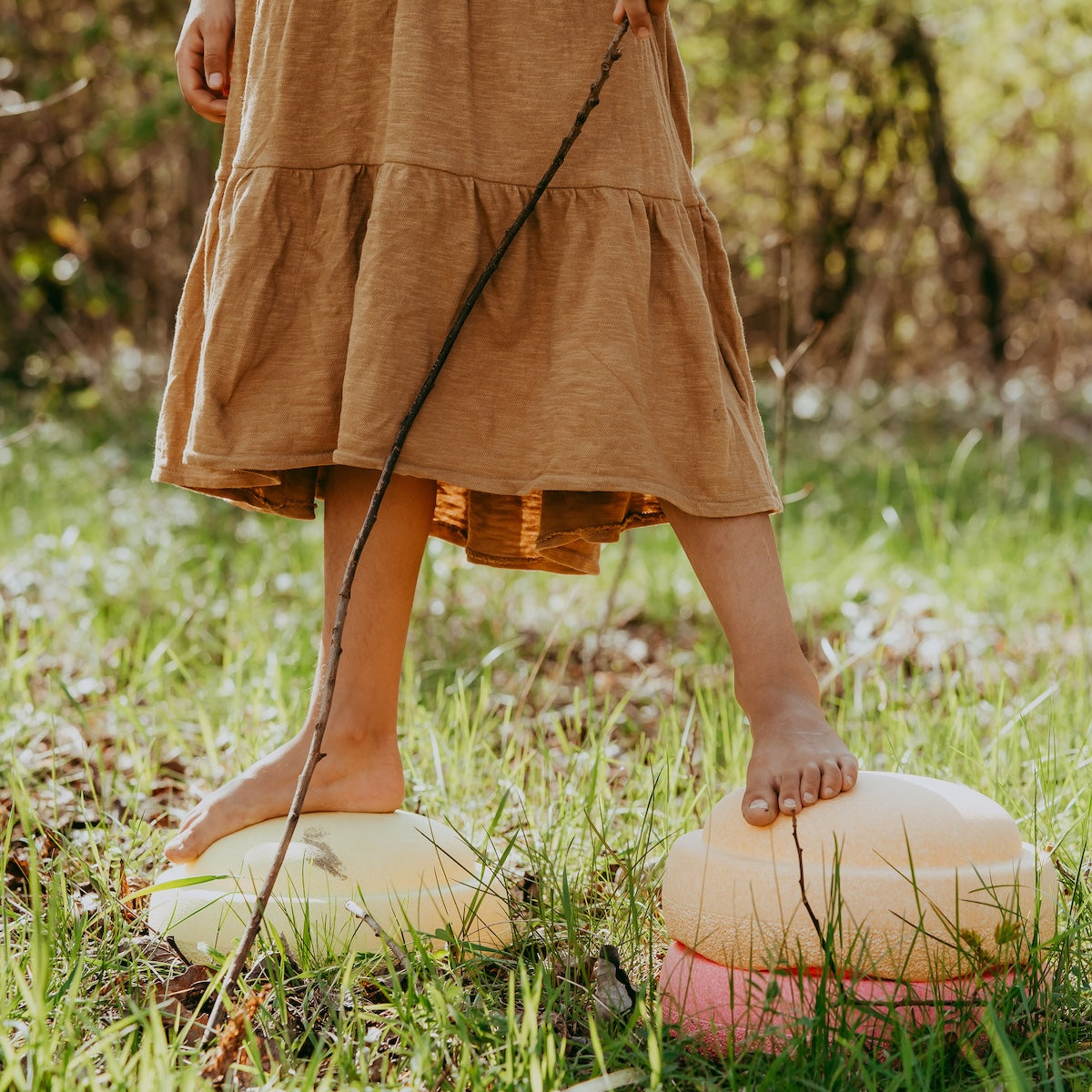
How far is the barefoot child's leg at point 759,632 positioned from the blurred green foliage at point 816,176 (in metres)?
4.86

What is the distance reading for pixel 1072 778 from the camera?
1.99m

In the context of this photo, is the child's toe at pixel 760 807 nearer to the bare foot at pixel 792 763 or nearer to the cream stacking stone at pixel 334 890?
the bare foot at pixel 792 763

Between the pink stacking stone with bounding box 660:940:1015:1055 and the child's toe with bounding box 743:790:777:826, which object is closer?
the pink stacking stone with bounding box 660:940:1015:1055

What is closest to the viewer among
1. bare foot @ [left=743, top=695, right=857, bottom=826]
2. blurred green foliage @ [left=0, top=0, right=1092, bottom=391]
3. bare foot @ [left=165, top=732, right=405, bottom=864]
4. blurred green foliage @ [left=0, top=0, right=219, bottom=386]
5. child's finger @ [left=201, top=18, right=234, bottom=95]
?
bare foot @ [left=743, top=695, right=857, bottom=826]

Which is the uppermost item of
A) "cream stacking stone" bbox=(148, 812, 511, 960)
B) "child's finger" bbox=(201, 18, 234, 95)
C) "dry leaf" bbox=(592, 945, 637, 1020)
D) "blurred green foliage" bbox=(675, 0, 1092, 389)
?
"blurred green foliage" bbox=(675, 0, 1092, 389)

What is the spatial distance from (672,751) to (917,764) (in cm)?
41

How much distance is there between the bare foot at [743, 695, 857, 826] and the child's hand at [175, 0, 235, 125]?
46.7 inches

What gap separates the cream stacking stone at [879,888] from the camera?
138cm

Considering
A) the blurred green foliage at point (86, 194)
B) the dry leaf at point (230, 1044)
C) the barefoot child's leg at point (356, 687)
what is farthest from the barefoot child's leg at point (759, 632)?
the blurred green foliage at point (86, 194)

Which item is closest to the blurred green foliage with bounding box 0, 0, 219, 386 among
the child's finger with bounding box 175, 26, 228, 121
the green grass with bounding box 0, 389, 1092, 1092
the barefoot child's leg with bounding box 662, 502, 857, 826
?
the green grass with bounding box 0, 389, 1092, 1092

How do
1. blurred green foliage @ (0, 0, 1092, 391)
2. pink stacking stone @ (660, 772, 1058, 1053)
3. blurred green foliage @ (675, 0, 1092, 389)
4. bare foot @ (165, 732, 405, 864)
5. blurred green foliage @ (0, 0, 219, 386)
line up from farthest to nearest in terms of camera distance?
1. blurred green foliage @ (675, 0, 1092, 389)
2. blurred green foliage @ (0, 0, 1092, 391)
3. blurred green foliage @ (0, 0, 219, 386)
4. bare foot @ (165, 732, 405, 864)
5. pink stacking stone @ (660, 772, 1058, 1053)

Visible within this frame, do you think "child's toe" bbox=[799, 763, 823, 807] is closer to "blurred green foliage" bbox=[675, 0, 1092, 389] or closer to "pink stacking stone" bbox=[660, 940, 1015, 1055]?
"pink stacking stone" bbox=[660, 940, 1015, 1055]

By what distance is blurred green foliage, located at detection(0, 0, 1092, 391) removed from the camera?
7.19 metres

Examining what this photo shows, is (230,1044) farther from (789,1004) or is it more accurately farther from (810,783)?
(810,783)
